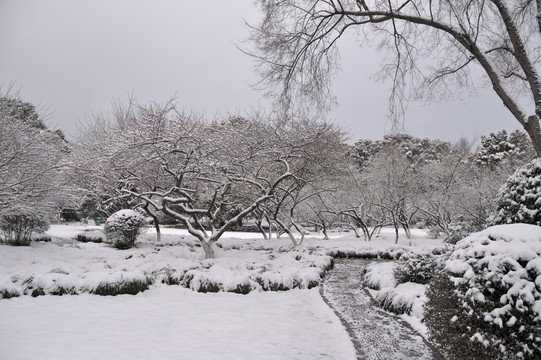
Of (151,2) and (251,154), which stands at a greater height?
(151,2)

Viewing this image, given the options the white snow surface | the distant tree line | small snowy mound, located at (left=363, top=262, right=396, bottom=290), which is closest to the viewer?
the white snow surface

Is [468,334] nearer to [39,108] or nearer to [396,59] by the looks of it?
[396,59]

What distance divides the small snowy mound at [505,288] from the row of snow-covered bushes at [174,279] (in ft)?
16.3

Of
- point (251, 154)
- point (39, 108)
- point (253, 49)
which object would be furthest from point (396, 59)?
point (39, 108)

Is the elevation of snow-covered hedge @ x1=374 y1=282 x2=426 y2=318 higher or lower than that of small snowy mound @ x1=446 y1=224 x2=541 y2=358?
lower

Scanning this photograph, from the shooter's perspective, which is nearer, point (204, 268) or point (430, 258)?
point (430, 258)

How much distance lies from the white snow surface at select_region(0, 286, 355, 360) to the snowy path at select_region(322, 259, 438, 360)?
0.74 ft

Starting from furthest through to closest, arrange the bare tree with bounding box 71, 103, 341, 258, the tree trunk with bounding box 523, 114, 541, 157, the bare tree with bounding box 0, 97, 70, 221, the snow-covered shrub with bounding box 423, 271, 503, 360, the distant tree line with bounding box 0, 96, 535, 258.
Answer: the bare tree with bounding box 71, 103, 341, 258
the distant tree line with bounding box 0, 96, 535, 258
the bare tree with bounding box 0, 97, 70, 221
the tree trunk with bounding box 523, 114, 541, 157
the snow-covered shrub with bounding box 423, 271, 503, 360

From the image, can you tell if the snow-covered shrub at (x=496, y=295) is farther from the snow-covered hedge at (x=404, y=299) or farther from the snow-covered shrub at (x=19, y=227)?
the snow-covered shrub at (x=19, y=227)

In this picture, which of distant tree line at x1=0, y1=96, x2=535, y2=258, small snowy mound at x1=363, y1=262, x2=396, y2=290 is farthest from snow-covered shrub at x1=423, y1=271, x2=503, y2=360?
small snowy mound at x1=363, y1=262, x2=396, y2=290

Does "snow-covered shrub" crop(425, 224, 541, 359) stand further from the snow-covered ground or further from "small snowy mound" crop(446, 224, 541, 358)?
the snow-covered ground

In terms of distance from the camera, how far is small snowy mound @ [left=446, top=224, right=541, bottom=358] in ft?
8.46

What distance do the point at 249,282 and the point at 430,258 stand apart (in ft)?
13.3

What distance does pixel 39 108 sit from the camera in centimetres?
850
